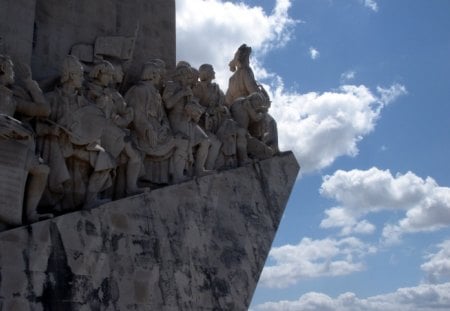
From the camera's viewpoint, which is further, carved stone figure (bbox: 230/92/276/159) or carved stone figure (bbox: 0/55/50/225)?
carved stone figure (bbox: 230/92/276/159)

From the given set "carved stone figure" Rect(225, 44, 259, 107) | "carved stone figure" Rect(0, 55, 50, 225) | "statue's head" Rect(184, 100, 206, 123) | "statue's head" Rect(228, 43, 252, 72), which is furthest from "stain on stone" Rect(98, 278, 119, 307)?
"statue's head" Rect(228, 43, 252, 72)

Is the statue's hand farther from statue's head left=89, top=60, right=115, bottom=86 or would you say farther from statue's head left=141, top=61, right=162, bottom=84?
statue's head left=141, top=61, right=162, bottom=84

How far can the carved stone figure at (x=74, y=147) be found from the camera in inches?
322

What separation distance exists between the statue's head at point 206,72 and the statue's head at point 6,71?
335cm

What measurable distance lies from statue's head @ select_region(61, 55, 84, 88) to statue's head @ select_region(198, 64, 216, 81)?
8.06ft

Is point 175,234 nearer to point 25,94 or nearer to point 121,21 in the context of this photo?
point 25,94

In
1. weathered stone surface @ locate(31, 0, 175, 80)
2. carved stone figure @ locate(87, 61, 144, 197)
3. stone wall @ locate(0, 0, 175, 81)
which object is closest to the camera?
stone wall @ locate(0, 0, 175, 81)

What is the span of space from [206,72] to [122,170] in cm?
242

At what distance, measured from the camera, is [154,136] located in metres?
9.34

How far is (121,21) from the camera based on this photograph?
33.6ft

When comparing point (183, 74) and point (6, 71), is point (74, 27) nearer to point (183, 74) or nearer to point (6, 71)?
point (183, 74)

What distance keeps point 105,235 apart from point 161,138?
6.11 feet

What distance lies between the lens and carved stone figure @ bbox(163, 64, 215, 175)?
9.82 m

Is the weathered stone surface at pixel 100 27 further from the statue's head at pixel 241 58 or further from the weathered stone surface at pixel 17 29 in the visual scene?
the statue's head at pixel 241 58
